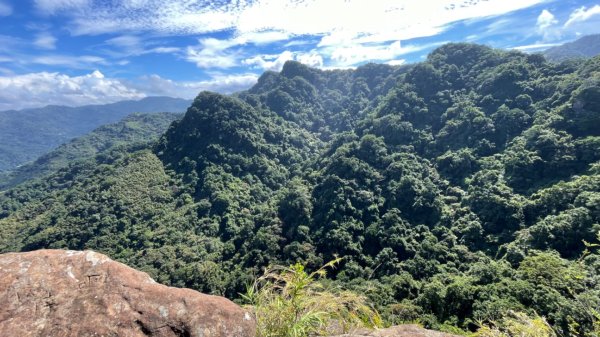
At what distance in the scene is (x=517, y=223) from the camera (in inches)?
1683

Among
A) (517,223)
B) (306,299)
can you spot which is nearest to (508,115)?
(517,223)

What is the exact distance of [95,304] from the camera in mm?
3918

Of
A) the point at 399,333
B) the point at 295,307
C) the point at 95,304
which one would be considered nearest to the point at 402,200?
the point at 399,333

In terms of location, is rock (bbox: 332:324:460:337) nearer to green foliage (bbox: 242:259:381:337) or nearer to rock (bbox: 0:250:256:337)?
green foliage (bbox: 242:259:381:337)

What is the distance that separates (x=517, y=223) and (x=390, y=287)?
21.6 m

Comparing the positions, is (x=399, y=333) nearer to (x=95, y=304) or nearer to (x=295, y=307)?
(x=295, y=307)

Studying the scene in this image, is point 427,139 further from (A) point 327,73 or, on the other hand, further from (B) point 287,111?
(A) point 327,73

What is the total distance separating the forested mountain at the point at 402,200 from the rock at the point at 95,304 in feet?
65.0

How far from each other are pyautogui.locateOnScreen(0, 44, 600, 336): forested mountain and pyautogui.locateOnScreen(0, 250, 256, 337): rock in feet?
65.0

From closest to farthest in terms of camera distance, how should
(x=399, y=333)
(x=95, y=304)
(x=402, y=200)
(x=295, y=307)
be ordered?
1. (x=295, y=307)
2. (x=95, y=304)
3. (x=399, y=333)
4. (x=402, y=200)

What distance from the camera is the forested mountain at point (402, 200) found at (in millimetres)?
34250

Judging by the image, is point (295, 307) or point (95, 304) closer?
point (295, 307)

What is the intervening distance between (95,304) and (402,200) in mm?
58499

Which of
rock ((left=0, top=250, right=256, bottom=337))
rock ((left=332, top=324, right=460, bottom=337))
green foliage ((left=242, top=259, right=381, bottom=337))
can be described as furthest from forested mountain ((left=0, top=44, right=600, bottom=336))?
rock ((left=0, top=250, right=256, bottom=337))
